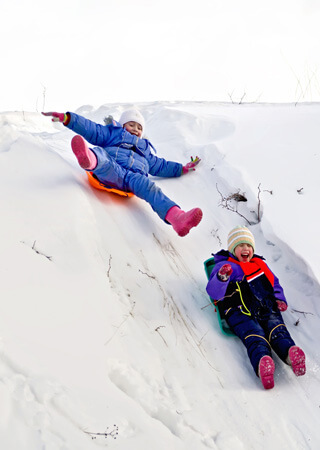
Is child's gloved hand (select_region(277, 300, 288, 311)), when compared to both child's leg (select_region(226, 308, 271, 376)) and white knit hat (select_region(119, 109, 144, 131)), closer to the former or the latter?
child's leg (select_region(226, 308, 271, 376))

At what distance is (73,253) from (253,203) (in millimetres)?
1871

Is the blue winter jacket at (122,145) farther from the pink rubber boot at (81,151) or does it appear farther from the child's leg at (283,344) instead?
the child's leg at (283,344)

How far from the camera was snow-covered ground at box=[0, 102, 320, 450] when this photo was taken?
1.38 metres

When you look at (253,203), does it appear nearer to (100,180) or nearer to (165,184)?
(165,184)

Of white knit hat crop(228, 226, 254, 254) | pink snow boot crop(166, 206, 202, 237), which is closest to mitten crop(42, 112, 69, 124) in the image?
pink snow boot crop(166, 206, 202, 237)

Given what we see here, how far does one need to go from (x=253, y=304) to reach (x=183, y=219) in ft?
2.58

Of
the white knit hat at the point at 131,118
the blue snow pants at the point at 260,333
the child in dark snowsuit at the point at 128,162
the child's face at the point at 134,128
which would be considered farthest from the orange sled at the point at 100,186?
the blue snow pants at the point at 260,333

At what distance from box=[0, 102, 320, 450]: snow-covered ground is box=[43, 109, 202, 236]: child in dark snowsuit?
0.16m

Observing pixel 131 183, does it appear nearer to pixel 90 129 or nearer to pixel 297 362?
pixel 90 129

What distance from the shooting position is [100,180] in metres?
3.31

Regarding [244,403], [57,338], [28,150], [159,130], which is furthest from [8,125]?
[244,403]

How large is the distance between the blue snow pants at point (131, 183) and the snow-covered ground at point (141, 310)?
0.46ft

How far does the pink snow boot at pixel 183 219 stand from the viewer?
9.24 ft

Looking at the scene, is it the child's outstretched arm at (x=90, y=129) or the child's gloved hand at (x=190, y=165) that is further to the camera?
the child's gloved hand at (x=190, y=165)
